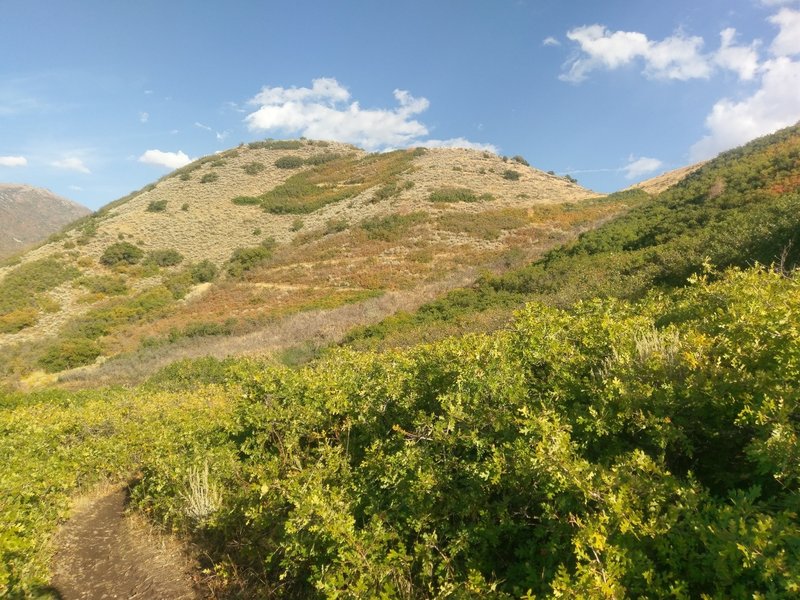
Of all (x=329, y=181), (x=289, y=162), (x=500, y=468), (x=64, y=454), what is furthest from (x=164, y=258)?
(x=500, y=468)

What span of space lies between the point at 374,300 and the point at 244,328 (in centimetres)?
663

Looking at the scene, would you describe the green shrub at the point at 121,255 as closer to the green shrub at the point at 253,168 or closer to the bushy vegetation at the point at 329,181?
the bushy vegetation at the point at 329,181

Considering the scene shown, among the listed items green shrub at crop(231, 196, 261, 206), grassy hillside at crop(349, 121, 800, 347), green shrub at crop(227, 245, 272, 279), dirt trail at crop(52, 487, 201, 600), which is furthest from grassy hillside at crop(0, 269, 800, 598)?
green shrub at crop(231, 196, 261, 206)

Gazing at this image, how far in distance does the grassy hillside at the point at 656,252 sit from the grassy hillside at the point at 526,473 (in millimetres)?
7553

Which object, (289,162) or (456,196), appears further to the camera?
(289,162)

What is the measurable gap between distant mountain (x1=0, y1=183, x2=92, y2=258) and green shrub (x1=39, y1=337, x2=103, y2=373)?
10074cm

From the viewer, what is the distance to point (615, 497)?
2457mm

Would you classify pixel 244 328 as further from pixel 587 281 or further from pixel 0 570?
pixel 0 570

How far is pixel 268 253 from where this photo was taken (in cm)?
3525

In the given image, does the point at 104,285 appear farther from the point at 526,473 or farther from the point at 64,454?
the point at 526,473

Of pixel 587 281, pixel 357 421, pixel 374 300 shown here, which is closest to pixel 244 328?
pixel 374 300

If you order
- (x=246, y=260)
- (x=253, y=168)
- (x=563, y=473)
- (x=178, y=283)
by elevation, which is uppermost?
(x=253, y=168)

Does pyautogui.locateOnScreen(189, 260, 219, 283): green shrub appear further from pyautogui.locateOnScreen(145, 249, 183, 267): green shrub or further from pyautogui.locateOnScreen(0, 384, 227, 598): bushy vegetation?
pyautogui.locateOnScreen(0, 384, 227, 598): bushy vegetation

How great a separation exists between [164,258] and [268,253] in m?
8.57
